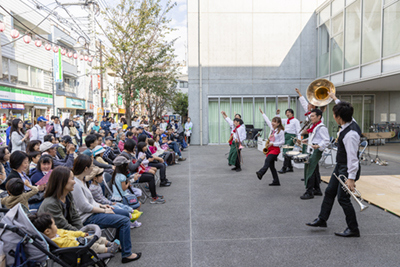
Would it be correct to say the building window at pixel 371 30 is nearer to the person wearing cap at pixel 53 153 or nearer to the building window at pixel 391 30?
the building window at pixel 391 30

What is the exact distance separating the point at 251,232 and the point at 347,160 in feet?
5.70

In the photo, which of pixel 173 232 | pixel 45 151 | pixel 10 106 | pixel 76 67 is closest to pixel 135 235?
pixel 173 232

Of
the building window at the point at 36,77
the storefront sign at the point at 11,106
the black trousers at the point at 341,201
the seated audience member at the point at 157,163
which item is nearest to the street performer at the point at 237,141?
the seated audience member at the point at 157,163

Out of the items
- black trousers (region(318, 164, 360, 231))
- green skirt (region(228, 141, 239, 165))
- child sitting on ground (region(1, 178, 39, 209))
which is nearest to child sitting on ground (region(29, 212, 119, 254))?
child sitting on ground (region(1, 178, 39, 209))

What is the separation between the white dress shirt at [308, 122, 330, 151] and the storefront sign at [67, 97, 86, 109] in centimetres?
2753

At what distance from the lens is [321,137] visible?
6.02 metres

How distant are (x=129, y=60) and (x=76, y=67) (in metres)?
19.7

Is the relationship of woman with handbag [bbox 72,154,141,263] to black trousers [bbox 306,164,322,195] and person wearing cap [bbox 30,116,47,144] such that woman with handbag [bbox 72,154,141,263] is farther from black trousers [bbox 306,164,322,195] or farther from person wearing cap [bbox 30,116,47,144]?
person wearing cap [bbox 30,116,47,144]

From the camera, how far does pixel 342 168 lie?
428cm

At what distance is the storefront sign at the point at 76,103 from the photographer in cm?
2927

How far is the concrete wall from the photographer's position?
16.6 meters

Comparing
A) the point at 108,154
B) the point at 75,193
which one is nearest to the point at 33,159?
the point at 108,154

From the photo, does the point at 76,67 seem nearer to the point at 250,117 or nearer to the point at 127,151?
the point at 250,117

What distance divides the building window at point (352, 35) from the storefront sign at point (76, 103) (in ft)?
81.7
